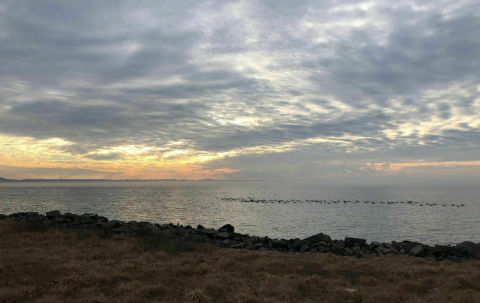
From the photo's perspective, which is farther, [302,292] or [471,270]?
[471,270]

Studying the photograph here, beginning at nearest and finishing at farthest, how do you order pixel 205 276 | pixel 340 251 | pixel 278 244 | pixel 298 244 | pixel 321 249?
pixel 205 276 < pixel 340 251 < pixel 321 249 < pixel 278 244 < pixel 298 244

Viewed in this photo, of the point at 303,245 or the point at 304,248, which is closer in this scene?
the point at 304,248

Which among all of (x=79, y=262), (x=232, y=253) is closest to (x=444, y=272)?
(x=232, y=253)

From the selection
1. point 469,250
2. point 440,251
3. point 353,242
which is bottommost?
point 353,242

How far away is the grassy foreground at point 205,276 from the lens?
1091cm

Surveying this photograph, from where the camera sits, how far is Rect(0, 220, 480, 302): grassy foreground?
10914 mm

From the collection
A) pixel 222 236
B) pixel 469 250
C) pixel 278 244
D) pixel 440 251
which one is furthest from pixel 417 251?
pixel 222 236

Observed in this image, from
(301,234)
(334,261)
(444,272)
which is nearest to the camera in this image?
(444,272)

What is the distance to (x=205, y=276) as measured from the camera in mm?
13266

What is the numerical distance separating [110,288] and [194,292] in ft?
10.9

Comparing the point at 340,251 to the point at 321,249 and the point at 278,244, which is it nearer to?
the point at 321,249

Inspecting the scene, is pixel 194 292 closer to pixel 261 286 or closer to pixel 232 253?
pixel 261 286

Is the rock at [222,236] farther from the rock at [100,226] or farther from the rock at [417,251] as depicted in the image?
the rock at [417,251]

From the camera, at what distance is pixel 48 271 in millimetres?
13164
